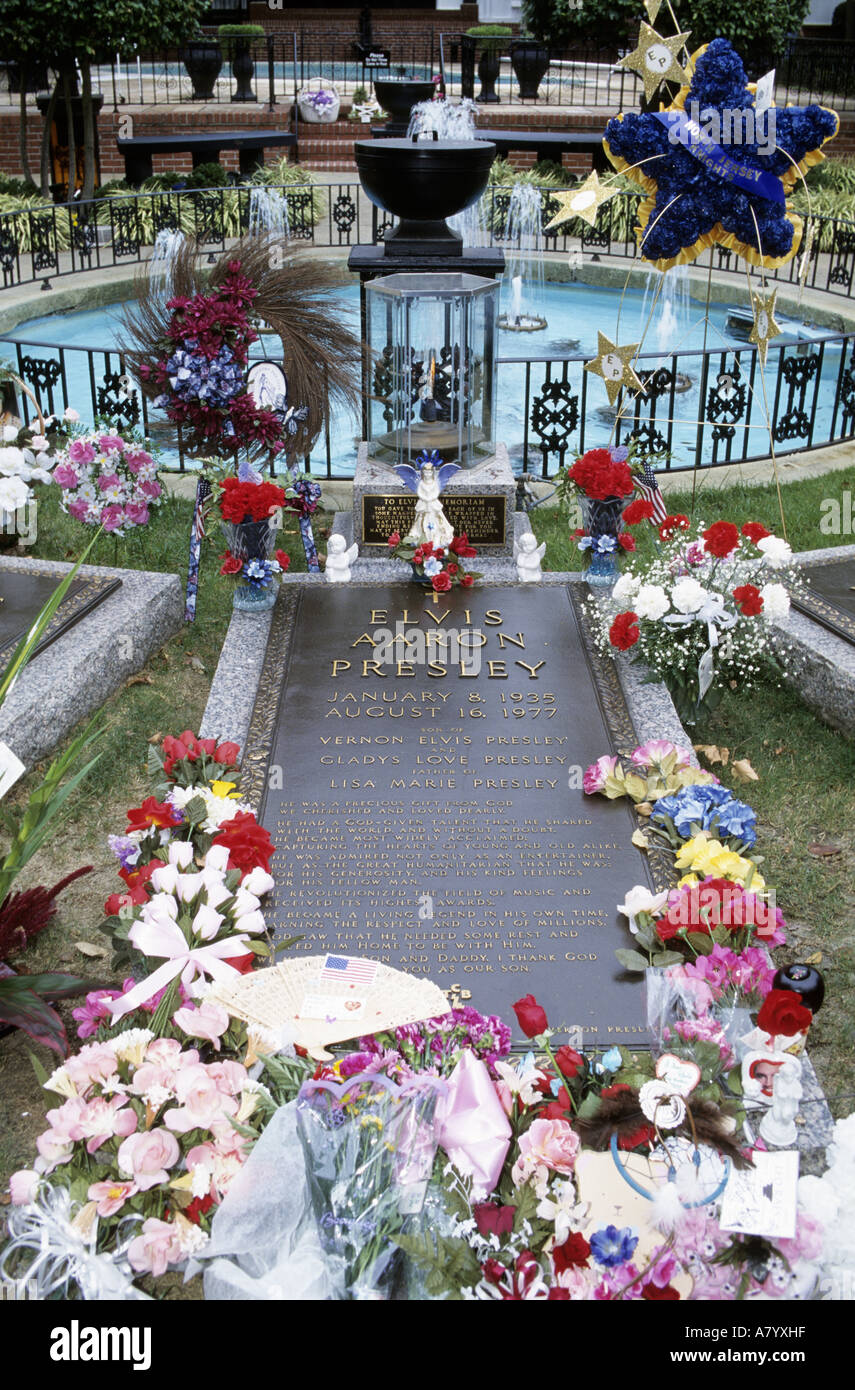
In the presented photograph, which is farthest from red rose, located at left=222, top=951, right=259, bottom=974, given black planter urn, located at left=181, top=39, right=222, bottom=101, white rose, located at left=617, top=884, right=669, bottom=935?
black planter urn, located at left=181, top=39, right=222, bottom=101

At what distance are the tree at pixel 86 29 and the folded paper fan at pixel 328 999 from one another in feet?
43.5

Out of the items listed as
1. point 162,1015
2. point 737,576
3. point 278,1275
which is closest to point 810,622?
point 737,576

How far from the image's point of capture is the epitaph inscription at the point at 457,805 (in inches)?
157

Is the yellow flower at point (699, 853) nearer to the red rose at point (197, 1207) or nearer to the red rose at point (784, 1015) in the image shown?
the red rose at point (784, 1015)

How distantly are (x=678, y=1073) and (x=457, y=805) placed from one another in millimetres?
1712

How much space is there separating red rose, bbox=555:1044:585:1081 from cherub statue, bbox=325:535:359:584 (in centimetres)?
341

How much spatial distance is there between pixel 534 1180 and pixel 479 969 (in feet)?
2.92

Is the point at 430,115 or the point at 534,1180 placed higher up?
the point at 430,115

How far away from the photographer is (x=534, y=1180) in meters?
3.12

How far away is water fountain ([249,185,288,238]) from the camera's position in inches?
607

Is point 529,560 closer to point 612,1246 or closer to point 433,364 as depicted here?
point 433,364

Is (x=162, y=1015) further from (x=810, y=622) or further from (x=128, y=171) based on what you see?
(x=128, y=171)

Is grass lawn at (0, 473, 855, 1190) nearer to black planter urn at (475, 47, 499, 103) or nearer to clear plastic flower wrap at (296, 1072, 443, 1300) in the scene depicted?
clear plastic flower wrap at (296, 1072, 443, 1300)

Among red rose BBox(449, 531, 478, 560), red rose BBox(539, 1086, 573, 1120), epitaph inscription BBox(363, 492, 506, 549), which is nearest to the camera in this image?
red rose BBox(539, 1086, 573, 1120)
